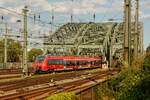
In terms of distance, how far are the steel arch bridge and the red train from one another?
2750 cm

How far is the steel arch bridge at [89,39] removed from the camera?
11203 centimetres

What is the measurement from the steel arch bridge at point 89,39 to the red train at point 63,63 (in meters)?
27.5

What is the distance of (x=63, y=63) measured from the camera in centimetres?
6538

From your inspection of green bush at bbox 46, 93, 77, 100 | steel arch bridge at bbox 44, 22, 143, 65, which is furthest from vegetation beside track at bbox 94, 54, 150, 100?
steel arch bridge at bbox 44, 22, 143, 65

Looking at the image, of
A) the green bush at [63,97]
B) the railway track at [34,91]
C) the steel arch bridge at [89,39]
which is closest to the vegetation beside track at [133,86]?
the green bush at [63,97]

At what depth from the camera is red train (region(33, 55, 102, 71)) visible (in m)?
59.2

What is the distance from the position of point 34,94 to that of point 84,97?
1103 centimetres

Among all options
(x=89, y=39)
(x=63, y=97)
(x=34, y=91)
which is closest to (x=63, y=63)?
(x=34, y=91)

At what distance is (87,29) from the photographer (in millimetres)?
128375

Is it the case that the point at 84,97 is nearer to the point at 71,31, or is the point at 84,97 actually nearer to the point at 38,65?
the point at 38,65

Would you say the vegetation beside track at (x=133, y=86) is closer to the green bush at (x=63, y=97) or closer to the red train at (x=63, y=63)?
the green bush at (x=63, y=97)

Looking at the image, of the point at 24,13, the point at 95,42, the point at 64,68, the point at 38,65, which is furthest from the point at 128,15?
the point at 95,42

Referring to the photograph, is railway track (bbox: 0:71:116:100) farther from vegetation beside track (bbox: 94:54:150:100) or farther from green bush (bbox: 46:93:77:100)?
green bush (bbox: 46:93:77:100)

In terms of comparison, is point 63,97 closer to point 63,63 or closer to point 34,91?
point 34,91
